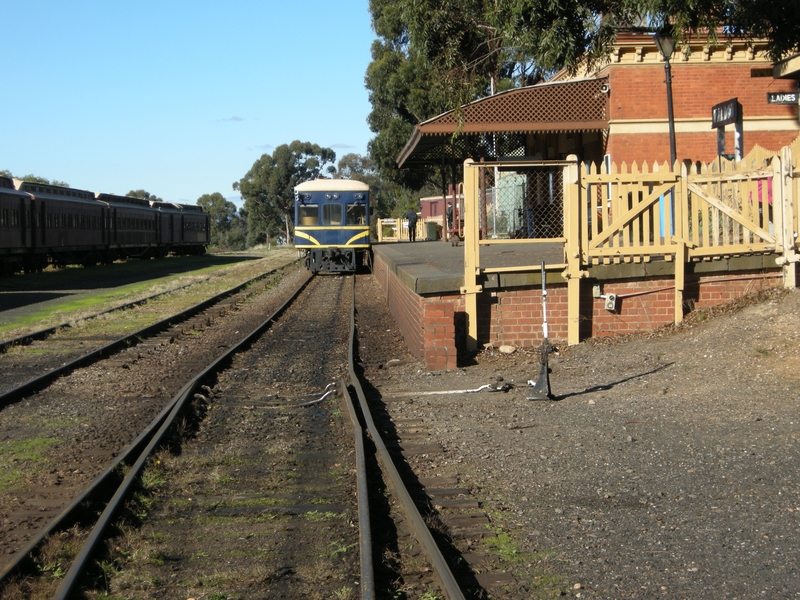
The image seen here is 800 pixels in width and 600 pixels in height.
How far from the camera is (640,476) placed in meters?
5.46

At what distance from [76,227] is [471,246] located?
28245 mm

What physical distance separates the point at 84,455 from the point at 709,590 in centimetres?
456

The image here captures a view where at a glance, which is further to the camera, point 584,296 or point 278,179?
point 278,179

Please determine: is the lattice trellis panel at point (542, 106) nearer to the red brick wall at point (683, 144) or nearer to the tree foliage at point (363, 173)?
the red brick wall at point (683, 144)

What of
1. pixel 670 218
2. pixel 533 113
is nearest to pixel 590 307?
pixel 670 218

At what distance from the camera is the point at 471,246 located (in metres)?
9.60

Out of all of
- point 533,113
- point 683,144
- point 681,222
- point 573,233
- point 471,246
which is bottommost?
point 471,246

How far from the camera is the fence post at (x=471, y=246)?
31.5ft

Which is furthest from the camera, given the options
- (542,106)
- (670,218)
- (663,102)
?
(663,102)

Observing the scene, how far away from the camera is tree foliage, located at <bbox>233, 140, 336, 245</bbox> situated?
9119 cm

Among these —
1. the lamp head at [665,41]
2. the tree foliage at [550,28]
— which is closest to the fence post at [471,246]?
the tree foliage at [550,28]

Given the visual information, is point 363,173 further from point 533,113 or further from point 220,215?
point 533,113

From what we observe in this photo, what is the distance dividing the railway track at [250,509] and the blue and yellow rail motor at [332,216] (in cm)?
1900

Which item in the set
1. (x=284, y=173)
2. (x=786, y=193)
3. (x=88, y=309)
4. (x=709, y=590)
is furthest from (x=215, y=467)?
(x=284, y=173)
